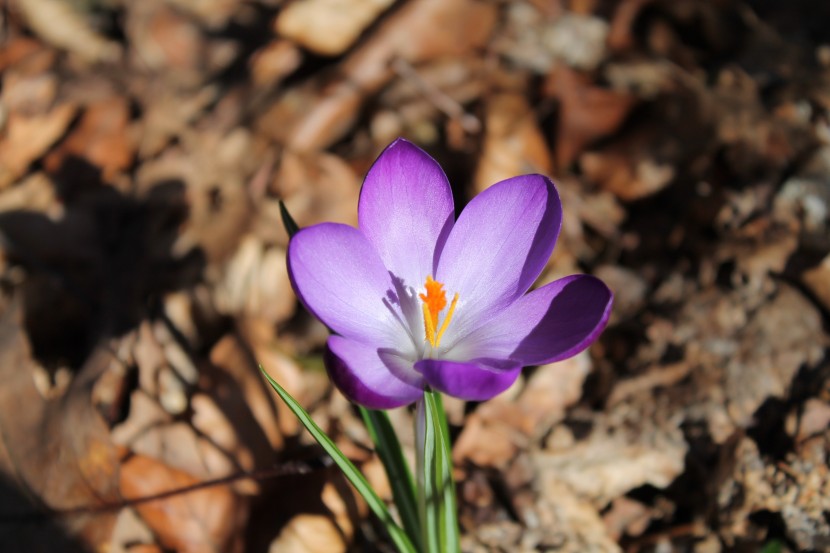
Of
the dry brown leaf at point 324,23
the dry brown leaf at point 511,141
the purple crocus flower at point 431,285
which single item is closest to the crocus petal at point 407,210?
the purple crocus flower at point 431,285

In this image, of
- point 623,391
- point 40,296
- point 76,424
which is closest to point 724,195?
point 623,391

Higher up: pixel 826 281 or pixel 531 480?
pixel 826 281

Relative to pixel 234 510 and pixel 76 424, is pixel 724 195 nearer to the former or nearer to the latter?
pixel 234 510

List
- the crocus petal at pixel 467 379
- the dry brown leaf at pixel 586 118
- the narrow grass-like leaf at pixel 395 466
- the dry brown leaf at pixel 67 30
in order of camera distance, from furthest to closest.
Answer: the dry brown leaf at pixel 67 30 < the dry brown leaf at pixel 586 118 < the narrow grass-like leaf at pixel 395 466 < the crocus petal at pixel 467 379

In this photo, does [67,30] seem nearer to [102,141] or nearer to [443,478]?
[102,141]

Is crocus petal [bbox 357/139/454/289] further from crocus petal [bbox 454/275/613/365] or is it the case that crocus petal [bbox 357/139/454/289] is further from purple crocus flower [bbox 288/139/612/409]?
crocus petal [bbox 454/275/613/365]

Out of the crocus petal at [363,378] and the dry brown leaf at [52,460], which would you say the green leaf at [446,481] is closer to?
the crocus petal at [363,378]
